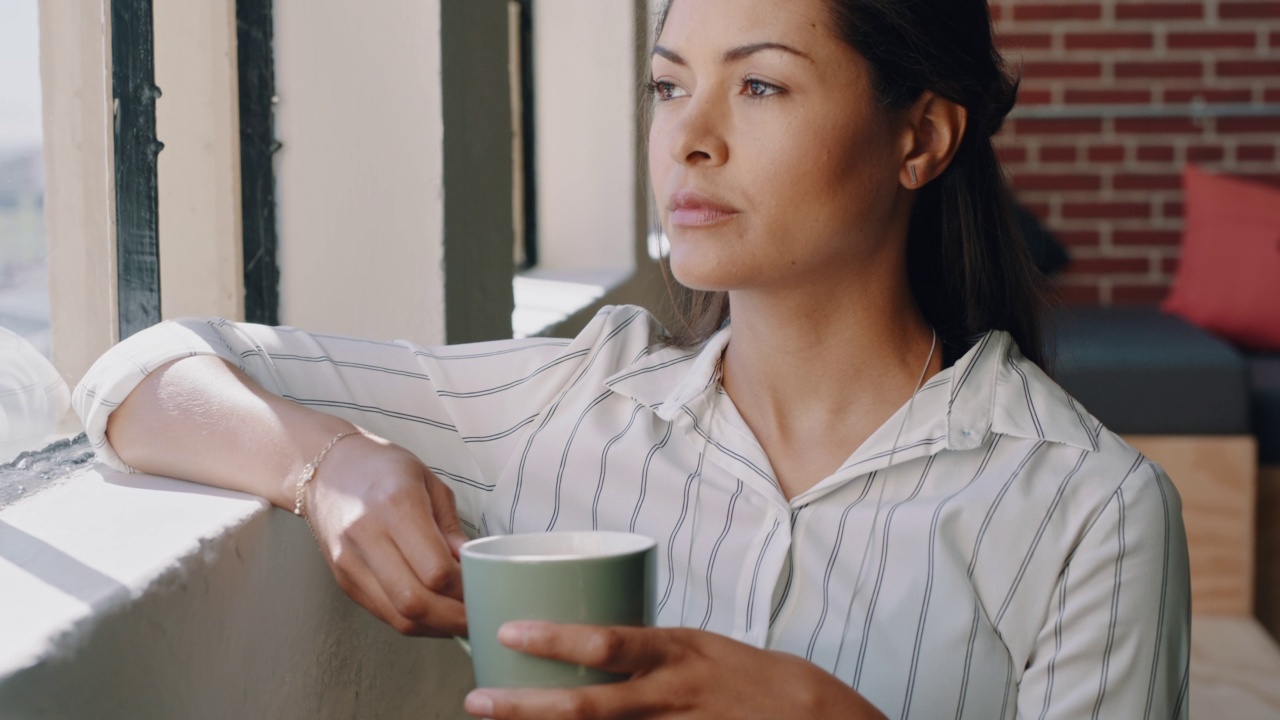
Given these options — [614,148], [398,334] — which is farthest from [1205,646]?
[398,334]

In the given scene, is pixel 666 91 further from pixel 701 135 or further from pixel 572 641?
pixel 572 641

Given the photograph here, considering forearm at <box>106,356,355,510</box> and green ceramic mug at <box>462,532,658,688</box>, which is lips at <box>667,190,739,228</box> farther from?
green ceramic mug at <box>462,532,658,688</box>

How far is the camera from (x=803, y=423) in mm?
1189

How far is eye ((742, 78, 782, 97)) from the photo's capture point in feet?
3.59

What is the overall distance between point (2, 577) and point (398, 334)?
2.75 feet

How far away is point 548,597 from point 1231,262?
330 cm

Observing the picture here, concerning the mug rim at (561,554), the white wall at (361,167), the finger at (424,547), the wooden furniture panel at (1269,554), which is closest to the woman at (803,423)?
the finger at (424,547)

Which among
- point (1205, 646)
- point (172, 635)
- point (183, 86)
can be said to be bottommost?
point (1205, 646)

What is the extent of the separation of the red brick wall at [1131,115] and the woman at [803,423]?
286 cm

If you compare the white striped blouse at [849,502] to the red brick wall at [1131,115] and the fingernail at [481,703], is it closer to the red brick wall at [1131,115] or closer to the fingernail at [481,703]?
the fingernail at [481,703]

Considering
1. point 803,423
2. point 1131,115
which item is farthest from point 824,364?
point 1131,115

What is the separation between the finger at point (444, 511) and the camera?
0.86 m

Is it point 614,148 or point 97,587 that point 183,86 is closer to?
point 97,587

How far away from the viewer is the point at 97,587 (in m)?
0.67
